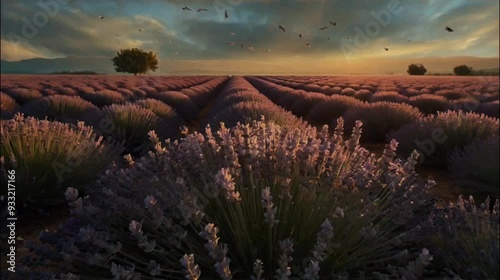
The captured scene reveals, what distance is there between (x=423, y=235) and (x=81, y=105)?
30.8 ft

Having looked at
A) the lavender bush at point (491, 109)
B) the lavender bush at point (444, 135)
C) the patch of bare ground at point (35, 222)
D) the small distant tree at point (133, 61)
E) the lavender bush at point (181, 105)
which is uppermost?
the lavender bush at point (444, 135)

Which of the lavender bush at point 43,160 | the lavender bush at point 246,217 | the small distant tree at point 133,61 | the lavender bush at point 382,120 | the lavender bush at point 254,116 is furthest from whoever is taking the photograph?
the small distant tree at point 133,61

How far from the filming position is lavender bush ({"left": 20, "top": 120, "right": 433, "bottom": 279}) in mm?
2217

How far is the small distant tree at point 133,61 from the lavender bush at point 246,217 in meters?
71.9

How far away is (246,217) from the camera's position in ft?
7.84

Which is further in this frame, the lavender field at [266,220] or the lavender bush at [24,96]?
the lavender bush at [24,96]

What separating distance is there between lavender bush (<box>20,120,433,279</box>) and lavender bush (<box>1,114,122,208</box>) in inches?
62.3

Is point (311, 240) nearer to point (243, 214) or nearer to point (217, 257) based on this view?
point (243, 214)

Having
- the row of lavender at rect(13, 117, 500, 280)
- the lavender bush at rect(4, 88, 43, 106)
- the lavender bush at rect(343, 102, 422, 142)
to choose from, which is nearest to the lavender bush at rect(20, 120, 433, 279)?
the row of lavender at rect(13, 117, 500, 280)

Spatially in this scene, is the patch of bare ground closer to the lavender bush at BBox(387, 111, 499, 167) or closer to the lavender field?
the lavender field

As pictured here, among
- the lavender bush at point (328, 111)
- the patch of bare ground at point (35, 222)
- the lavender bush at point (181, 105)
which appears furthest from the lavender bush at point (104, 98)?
the patch of bare ground at point (35, 222)

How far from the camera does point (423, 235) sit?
8.47 ft

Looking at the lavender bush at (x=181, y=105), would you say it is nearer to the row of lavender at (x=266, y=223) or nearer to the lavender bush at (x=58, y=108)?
the lavender bush at (x=58, y=108)

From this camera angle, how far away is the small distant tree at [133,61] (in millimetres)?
71375
